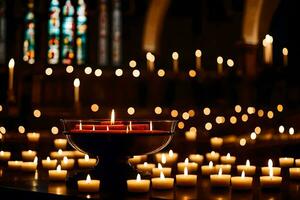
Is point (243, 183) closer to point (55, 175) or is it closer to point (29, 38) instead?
point (55, 175)

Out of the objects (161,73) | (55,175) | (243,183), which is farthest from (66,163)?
(161,73)

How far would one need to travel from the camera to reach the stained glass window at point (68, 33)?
16.4 m

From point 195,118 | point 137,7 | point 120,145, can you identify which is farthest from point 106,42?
point 120,145

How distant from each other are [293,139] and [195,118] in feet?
12.3

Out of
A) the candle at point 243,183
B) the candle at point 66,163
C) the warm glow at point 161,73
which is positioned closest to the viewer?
the candle at point 243,183

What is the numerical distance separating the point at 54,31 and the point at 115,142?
43.6 ft

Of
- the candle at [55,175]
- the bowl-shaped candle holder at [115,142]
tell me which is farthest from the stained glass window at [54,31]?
the bowl-shaped candle holder at [115,142]

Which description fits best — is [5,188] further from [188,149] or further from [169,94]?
[169,94]

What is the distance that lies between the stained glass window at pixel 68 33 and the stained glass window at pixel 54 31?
0.49 ft

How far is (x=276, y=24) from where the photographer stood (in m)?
15.3

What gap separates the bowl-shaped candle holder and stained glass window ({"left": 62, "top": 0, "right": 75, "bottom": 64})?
12739mm

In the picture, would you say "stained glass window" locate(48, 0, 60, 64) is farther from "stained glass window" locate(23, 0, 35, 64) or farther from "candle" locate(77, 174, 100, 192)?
"candle" locate(77, 174, 100, 192)

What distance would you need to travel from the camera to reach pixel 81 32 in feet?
54.4

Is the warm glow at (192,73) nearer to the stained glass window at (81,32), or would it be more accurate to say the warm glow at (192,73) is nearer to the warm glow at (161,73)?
the warm glow at (161,73)
